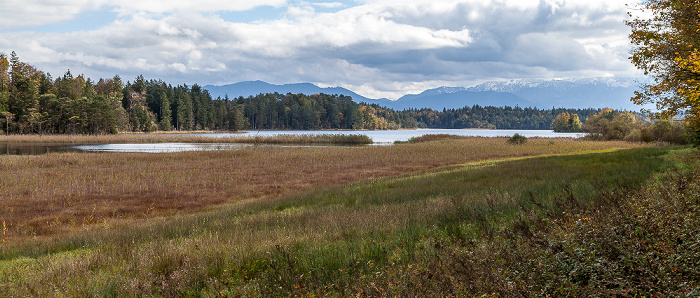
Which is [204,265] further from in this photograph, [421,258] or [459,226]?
[459,226]

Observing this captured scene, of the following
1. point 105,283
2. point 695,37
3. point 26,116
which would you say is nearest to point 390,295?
point 105,283

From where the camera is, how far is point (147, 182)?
74.4 ft

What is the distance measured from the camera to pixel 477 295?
14.5ft

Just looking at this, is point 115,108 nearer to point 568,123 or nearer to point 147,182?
point 147,182

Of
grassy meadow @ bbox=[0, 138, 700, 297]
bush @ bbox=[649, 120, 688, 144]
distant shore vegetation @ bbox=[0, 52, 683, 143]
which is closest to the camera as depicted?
grassy meadow @ bbox=[0, 138, 700, 297]

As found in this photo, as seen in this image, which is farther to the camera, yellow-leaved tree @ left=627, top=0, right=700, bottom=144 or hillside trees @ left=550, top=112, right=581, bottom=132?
hillside trees @ left=550, top=112, right=581, bottom=132

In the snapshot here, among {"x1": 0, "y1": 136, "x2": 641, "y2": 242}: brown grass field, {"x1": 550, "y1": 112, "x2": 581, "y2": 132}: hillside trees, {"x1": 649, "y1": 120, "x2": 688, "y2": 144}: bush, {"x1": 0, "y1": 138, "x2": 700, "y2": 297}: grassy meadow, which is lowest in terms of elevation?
{"x1": 0, "y1": 136, "x2": 641, "y2": 242}: brown grass field

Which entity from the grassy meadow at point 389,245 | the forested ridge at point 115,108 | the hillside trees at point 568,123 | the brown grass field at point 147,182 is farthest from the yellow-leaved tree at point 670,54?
the hillside trees at point 568,123

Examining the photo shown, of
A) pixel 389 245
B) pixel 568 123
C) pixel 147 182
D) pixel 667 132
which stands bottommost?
pixel 147 182

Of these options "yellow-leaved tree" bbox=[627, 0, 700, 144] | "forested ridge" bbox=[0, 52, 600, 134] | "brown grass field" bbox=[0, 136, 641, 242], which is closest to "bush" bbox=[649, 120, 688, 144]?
"brown grass field" bbox=[0, 136, 641, 242]

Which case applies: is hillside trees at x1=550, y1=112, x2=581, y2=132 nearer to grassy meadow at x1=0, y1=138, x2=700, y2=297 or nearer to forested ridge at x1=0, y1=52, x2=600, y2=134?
forested ridge at x1=0, y1=52, x2=600, y2=134

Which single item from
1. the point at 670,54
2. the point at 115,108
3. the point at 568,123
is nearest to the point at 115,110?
the point at 115,108

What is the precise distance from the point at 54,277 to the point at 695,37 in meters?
22.7

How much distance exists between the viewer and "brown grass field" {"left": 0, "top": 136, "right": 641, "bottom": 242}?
15.9 m
